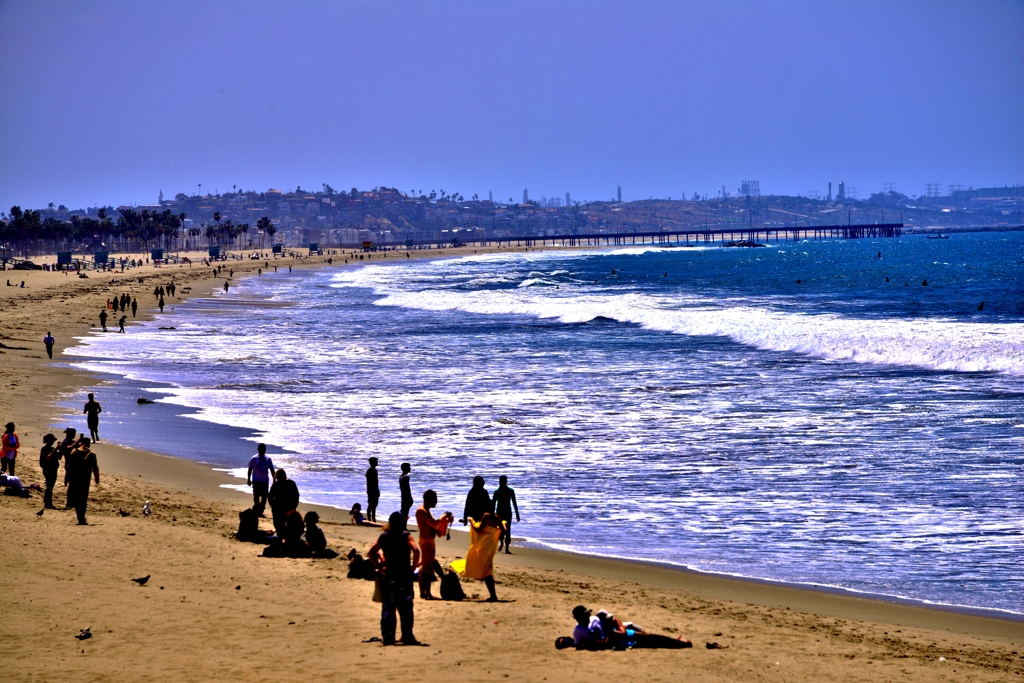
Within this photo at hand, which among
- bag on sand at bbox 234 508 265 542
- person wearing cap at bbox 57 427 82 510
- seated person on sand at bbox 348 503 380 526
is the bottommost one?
seated person on sand at bbox 348 503 380 526

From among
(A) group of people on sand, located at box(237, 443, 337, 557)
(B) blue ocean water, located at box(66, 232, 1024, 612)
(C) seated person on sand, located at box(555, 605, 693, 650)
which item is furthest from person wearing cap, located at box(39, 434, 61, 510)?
(C) seated person on sand, located at box(555, 605, 693, 650)

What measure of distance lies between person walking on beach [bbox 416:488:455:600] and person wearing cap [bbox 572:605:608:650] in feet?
5.59

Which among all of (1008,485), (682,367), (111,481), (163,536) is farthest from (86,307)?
(1008,485)

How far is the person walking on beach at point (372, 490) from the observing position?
1378cm

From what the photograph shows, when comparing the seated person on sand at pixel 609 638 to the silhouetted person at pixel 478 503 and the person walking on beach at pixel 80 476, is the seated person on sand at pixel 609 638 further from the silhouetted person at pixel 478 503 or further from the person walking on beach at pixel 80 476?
the person walking on beach at pixel 80 476

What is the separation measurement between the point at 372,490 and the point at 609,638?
5.40m

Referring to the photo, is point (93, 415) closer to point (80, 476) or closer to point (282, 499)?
point (80, 476)

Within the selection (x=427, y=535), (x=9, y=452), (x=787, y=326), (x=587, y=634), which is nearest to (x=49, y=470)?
(x=9, y=452)

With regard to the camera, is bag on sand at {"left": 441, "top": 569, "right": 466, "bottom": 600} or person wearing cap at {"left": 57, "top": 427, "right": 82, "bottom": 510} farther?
person wearing cap at {"left": 57, "top": 427, "right": 82, "bottom": 510}

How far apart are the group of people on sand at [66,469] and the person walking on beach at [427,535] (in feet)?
15.5

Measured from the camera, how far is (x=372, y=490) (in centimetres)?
1394

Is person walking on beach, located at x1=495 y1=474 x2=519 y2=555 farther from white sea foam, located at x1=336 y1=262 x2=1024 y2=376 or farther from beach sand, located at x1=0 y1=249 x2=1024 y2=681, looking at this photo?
white sea foam, located at x1=336 y1=262 x2=1024 y2=376

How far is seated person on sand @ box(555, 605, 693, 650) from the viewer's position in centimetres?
930

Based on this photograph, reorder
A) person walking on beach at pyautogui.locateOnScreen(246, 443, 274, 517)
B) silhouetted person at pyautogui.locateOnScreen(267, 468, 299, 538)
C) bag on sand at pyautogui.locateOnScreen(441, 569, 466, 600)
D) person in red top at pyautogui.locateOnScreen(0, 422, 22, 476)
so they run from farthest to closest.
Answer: person in red top at pyautogui.locateOnScreen(0, 422, 22, 476) → person walking on beach at pyautogui.locateOnScreen(246, 443, 274, 517) → silhouetted person at pyautogui.locateOnScreen(267, 468, 299, 538) → bag on sand at pyautogui.locateOnScreen(441, 569, 466, 600)
